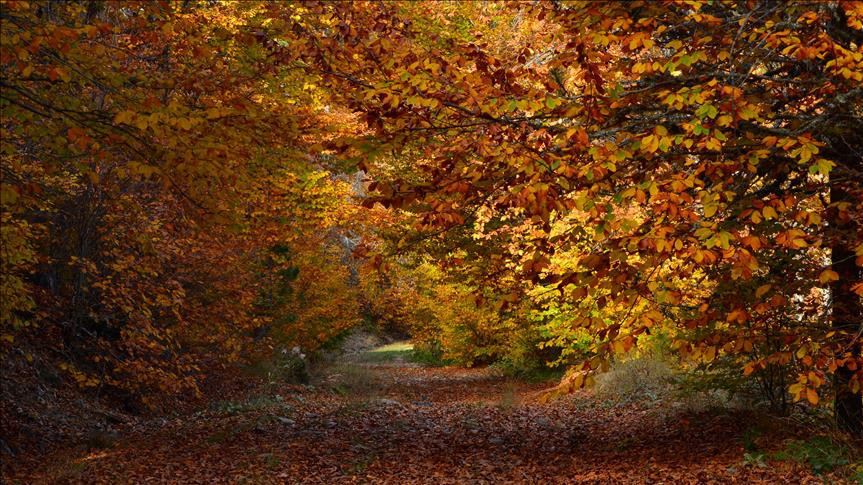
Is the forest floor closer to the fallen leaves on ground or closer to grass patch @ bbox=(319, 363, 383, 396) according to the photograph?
the fallen leaves on ground

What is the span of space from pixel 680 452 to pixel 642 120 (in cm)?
451

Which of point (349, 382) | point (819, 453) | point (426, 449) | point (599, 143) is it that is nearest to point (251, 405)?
point (426, 449)

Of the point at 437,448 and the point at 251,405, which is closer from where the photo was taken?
the point at 437,448

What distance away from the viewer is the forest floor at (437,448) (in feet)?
28.3

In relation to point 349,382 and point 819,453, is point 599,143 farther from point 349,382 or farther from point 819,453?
point 349,382

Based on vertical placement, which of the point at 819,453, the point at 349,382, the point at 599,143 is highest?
the point at 599,143

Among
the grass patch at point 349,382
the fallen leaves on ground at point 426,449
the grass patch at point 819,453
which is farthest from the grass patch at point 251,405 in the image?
the grass patch at point 819,453

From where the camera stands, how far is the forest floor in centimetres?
863

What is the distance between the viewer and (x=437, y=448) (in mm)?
11008

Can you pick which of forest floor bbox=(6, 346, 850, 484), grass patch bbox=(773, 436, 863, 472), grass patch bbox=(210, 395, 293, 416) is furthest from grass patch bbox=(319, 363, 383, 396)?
grass patch bbox=(773, 436, 863, 472)

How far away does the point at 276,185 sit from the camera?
15.6 metres

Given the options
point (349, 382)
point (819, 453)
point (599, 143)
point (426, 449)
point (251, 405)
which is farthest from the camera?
point (349, 382)

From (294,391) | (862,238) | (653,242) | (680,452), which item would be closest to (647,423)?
(680,452)

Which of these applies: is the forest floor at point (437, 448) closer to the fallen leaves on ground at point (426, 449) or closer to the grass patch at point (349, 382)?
the fallen leaves on ground at point (426, 449)
